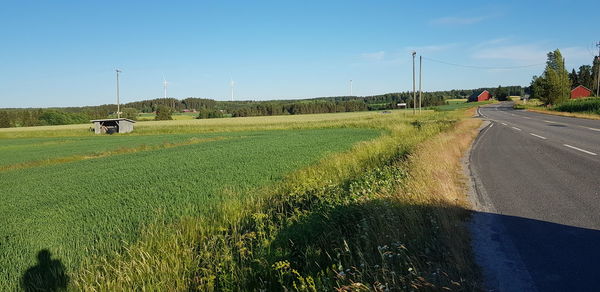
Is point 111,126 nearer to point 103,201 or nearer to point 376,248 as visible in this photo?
point 103,201

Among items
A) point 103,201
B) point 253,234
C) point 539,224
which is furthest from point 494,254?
point 103,201

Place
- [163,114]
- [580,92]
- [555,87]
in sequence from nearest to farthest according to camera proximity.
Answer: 1. [555,87]
2. [580,92]
3. [163,114]

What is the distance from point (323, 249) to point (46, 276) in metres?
3.75

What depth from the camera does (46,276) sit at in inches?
180

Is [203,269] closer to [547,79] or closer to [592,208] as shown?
[592,208]

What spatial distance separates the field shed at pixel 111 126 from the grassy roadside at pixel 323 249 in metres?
53.2

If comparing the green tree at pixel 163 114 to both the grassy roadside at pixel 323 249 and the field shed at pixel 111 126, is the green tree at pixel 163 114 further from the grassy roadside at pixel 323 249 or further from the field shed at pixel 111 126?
the grassy roadside at pixel 323 249

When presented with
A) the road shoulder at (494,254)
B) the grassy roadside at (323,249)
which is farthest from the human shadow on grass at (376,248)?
the road shoulder at (494,254)

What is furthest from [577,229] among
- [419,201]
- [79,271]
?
[79,271]

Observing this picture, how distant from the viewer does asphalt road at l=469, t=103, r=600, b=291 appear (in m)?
3.35

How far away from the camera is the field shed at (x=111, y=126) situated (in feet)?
173

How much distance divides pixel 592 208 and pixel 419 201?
263 cm

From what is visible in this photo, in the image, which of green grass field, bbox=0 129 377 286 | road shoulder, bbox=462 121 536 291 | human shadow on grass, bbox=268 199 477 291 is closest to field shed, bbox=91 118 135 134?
green grass field, bbox=0 129 377 286

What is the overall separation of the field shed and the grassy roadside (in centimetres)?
5317
